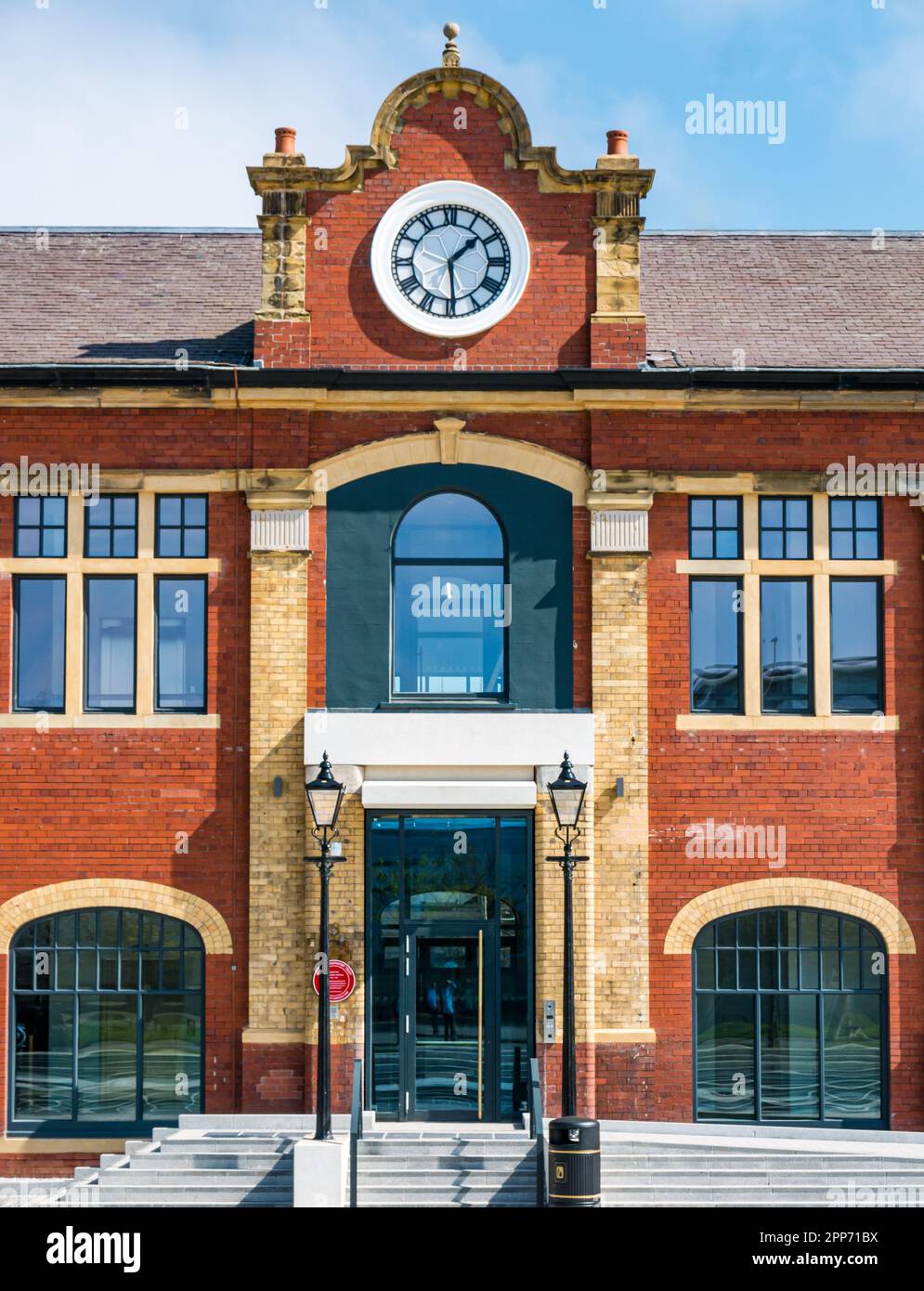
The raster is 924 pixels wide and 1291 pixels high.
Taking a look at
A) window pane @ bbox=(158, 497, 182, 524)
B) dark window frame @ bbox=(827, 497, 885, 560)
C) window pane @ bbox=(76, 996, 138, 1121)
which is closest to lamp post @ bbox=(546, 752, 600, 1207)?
window pane @ bbox=(76, 996, 138, 1121)

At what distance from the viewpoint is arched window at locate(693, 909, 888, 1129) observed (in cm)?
1728

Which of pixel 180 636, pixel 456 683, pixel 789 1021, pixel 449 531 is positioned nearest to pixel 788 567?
pixel 449 531

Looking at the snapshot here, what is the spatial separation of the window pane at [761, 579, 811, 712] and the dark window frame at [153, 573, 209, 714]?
6.43 metres

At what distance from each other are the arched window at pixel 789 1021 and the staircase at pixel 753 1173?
2.17ft

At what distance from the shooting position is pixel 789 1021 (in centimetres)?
1731

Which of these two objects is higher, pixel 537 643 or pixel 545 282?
pixel 545 282

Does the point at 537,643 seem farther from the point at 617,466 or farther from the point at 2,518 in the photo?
the point at 2,518

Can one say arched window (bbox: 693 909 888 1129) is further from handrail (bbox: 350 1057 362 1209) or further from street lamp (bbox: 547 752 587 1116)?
handrail (bbox: 350 1057 362 1209)

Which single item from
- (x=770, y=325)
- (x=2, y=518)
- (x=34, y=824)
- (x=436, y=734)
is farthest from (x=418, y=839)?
(x=770, y=325)

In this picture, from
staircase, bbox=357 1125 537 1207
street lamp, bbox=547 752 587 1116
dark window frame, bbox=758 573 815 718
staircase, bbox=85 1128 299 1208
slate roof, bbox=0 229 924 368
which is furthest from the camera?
slate roof, bbox=0 229 924 368

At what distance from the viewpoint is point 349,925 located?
1706 cm

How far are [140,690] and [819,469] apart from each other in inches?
325

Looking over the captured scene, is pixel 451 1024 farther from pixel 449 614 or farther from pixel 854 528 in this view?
pixel 854 528

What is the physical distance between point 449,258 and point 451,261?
0.13 feet
